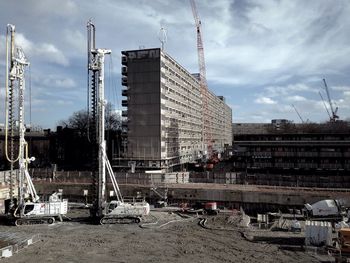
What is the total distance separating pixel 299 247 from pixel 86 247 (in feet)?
43.9

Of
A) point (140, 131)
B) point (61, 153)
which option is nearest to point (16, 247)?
point (140, 131)

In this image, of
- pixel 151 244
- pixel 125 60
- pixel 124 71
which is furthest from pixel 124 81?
pixel 151 244

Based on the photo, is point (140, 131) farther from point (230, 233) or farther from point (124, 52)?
point (230, 233)

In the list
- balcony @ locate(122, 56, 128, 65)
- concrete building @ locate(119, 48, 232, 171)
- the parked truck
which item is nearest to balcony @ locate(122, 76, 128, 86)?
concrete building @ locate(119, 48, 232, 171)

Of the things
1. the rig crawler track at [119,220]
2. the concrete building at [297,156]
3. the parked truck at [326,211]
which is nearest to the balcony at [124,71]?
the concrete building at [297,156]

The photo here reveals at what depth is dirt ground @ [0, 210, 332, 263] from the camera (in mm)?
21719

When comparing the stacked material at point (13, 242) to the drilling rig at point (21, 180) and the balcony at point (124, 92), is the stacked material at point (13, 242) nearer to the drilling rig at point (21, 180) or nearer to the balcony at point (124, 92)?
the drilling rig at point (21, 180)

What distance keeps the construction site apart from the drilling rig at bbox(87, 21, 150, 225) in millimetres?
87

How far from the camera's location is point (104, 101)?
3284 centimetres

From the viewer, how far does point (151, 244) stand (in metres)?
24.6

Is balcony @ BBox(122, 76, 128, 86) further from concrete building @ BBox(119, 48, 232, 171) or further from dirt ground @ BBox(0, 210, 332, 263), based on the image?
dirt ground @ BBox(0, 210, 332, 263)

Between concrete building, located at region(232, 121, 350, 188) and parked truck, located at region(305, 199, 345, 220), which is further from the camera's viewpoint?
concrete building, located at region(232, 121, 350, 188)

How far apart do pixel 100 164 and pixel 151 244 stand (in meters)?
9.85

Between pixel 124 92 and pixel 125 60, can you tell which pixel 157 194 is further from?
pixel 125 60
